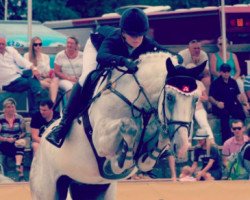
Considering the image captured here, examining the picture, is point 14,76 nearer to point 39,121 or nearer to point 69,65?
point 69,65

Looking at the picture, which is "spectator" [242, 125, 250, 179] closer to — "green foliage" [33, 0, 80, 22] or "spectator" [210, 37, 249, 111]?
"spectator" [210, 37, 249, 111]

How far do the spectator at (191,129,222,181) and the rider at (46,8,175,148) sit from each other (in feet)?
15.8

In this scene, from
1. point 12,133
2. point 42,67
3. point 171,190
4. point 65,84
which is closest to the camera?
point 171,190

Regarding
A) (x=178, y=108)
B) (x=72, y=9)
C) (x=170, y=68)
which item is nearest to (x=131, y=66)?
(x=170, y=68)

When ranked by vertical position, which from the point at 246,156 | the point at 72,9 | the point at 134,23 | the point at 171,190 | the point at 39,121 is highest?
the point at 134,23

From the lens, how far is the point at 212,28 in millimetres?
19219

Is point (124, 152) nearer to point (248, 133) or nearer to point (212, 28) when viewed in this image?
point (248, 133)

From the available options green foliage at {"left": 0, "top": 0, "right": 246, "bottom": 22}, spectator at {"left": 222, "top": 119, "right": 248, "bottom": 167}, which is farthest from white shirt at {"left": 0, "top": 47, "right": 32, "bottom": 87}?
green foliage at {"left": 0, "top": 0, "right": 246, "bottom": 22}

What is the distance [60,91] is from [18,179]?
1.67m

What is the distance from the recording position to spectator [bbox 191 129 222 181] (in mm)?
14969

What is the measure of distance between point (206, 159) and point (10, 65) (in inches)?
127

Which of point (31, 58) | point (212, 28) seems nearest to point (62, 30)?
point (212, 28)

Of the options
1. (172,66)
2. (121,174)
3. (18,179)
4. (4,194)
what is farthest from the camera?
(18,179)

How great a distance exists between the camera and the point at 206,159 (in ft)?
49.4
